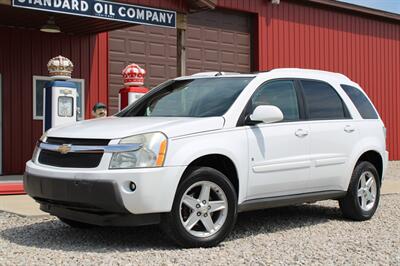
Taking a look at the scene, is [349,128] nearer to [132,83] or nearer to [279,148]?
[279,148]

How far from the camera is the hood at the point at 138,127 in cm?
543

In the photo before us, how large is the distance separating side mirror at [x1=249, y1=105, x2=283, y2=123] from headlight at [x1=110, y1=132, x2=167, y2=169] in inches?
45.0

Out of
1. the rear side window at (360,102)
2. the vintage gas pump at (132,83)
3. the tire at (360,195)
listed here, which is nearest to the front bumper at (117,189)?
the tire at (360,195)

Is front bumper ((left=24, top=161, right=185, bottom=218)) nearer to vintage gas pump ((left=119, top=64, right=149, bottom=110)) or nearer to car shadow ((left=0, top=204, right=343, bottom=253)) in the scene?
car shadow ((left=0, top=204, right=343, bottom=253))

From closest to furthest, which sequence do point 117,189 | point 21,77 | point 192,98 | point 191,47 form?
point 117,189 → point 192,98 → point 21,77 → point 191,47

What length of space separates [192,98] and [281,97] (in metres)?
1.00

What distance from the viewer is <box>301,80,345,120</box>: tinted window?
6.97 metres

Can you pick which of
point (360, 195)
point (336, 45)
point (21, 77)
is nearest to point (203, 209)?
point (360, 195)

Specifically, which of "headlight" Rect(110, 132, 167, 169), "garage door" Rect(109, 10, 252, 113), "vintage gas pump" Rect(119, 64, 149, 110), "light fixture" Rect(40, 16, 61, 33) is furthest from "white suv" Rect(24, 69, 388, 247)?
"garage door" Rect(109, 10, 252, 113)

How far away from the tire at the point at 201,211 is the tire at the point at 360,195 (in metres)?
2.15

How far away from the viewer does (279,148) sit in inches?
249

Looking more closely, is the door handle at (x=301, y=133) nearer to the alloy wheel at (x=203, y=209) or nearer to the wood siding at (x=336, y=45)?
the alloy wheel at (x=203, y=209)

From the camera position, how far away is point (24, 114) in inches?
487

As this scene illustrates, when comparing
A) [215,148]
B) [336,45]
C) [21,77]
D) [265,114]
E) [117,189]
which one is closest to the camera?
[117,189]
